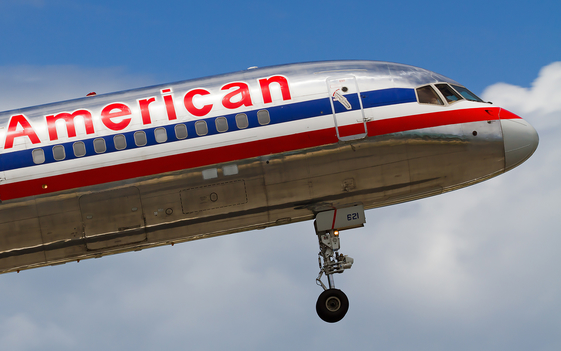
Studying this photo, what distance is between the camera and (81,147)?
20703 millimetres

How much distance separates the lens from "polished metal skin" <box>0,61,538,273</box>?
20.5m

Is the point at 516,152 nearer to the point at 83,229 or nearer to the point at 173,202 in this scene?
the point at 173,202

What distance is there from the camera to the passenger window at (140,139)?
20656 mm

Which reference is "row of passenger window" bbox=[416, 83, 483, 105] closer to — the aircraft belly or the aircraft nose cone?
the aircraft belly


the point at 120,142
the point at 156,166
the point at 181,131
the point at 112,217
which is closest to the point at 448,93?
the point at 181,131

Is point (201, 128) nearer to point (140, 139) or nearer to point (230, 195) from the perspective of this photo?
point (140, 139)

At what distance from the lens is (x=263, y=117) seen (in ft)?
68.2

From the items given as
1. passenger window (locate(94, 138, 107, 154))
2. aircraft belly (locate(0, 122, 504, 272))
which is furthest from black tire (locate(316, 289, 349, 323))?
passenger window (locate(94, 138, 107, 154))

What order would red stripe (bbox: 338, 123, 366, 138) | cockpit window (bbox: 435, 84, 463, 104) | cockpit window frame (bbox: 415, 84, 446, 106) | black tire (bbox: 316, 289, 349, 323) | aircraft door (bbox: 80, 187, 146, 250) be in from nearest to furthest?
aircraft door (bbox: 80, 187, 146, 250)
red stripe (bbox: 338, 123, 366, 138)
cockpit window frame (bbox: 415, 84, 446, 106)
black tire (bbox: 316, 289, 349, 323)
cockpit window (bbox: 435, 84, 463, 104)

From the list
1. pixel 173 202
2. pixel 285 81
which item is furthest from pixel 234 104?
pixel 173 202

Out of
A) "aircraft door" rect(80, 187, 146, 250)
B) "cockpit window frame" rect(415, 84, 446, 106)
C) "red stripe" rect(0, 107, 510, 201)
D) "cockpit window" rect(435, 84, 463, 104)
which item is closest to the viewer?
"red stripe" rect(0, 107, 510, 201)

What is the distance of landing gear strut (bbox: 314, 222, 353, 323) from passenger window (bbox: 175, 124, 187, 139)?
19.2ft

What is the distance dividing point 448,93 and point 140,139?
11544 mm

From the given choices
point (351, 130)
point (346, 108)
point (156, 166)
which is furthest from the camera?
point (346, 108)
